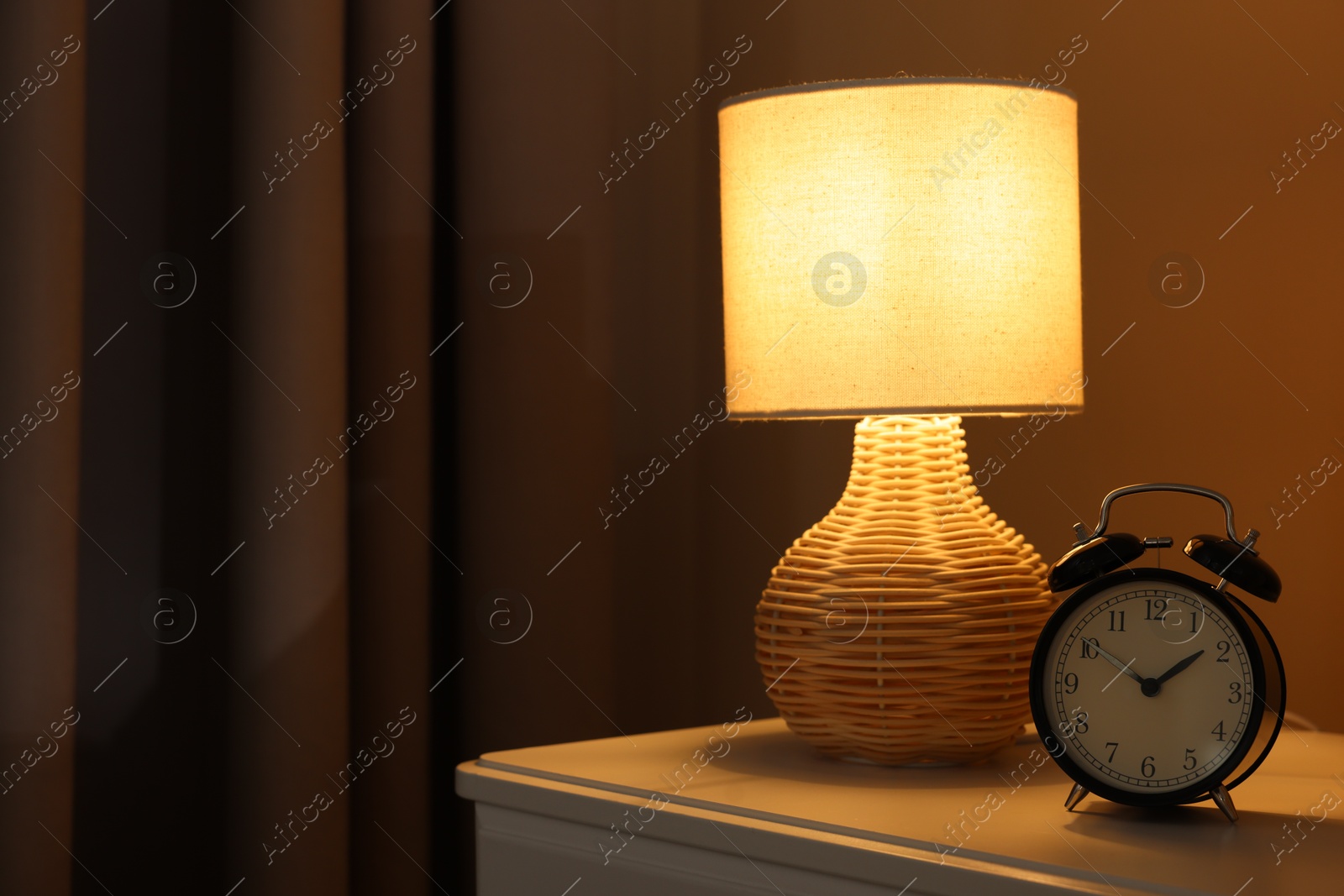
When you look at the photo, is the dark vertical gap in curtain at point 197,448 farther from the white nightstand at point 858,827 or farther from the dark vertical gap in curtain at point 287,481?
the white nightstand at point 858,827

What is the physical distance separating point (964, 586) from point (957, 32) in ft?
2.55

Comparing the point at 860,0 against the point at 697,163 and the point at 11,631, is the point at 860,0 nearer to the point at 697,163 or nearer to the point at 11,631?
the point at 697,163

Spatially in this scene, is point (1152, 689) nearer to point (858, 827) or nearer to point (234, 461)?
point (858, 827)

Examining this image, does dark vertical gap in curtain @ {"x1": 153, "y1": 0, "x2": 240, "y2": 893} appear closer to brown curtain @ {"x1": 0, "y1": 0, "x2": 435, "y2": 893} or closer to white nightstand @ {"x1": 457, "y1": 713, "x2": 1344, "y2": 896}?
brown curtain @ {"x1": 0, "y1": 0, "x2": 435, "y2": 893}

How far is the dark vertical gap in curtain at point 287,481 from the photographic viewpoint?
4.16 feet

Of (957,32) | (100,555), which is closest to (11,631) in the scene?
(100,555)

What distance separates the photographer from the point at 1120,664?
0.84m

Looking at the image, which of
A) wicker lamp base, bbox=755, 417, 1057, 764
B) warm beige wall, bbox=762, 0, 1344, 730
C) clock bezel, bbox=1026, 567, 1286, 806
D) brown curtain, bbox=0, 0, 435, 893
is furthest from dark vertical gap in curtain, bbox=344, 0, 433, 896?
clock bezel, bbox=1026, 567, 1286, 806

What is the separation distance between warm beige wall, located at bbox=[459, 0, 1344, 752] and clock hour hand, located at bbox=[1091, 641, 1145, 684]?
1.64 feet

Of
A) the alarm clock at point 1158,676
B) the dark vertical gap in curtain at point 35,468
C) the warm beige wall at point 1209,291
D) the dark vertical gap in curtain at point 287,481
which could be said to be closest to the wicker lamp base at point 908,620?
the alarm clock at point 1158,676

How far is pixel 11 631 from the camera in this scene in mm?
1106

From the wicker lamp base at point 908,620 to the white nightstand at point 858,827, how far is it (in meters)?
0.04

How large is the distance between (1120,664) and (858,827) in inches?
7.9

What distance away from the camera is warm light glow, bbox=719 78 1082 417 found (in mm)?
941
